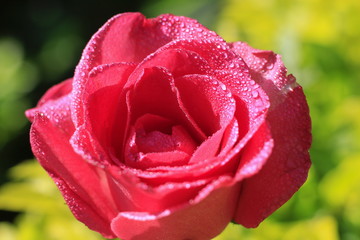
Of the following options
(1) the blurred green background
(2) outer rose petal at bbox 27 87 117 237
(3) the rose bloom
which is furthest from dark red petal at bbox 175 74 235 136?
(1) the blurred green background

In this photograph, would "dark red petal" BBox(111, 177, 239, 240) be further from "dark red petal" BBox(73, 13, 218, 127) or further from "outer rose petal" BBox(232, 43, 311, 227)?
"dark red petal" BBox(73, 13, 218, 127)

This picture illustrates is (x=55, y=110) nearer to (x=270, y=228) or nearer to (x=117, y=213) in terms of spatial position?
(x=117, y=213)

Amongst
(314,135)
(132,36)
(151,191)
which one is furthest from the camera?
(314,135)

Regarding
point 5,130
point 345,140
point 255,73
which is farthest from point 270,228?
point 5,130

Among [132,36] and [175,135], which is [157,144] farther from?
[132,36]

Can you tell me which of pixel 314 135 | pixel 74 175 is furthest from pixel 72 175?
pixel 314 135
